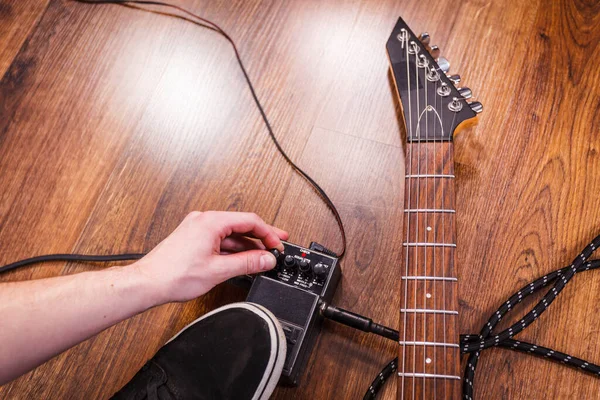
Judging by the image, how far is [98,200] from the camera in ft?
3.78

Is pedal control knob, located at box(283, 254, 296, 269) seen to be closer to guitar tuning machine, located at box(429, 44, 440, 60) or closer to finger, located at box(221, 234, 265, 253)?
finger, located at box(221, 234, 265, 253)

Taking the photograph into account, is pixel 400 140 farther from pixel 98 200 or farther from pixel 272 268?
pixel 98 200

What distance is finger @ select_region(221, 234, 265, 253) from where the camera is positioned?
904 mm

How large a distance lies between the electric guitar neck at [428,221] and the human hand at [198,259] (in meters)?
0.28

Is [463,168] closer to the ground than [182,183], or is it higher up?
higher up

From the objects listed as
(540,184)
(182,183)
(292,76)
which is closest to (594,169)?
(540,184)

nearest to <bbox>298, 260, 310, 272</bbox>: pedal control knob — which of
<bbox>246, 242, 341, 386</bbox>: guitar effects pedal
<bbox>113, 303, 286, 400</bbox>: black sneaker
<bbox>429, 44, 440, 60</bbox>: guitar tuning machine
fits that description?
<bbox>246, 242, 341, 386</bbox>: guitar effects pedal

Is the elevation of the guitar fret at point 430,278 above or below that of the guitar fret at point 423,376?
above

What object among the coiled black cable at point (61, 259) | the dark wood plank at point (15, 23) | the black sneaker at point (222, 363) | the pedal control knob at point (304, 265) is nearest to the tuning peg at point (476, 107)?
the pedal control knob at point (304, 265)

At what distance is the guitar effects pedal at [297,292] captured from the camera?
0.89m

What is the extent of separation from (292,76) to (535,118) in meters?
0.57

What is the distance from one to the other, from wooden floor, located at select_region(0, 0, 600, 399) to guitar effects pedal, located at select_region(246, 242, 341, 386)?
99mm

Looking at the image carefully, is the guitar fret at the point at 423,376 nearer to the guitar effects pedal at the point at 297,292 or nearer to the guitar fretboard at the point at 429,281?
the guitar fretboard at the point at 429,281

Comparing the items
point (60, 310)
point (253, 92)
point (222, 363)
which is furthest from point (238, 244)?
point (253, 92)
